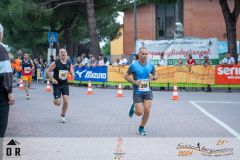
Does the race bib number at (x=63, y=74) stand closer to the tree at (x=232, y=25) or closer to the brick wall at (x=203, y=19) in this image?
the tree at (x=232, y=25)

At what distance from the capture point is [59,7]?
3697 cm

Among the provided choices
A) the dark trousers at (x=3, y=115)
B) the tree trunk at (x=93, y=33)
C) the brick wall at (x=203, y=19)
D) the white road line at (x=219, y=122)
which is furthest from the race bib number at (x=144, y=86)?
the brick wall at (x=203, y=19)

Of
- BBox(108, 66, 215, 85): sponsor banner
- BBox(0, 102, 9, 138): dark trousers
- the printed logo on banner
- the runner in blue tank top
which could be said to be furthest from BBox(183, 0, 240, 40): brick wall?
BBox(0, 102, 9, 138): dark trousers

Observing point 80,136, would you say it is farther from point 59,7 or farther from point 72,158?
point 59,7

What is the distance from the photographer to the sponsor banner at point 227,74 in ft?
81.0

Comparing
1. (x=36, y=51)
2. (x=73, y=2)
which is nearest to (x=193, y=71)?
(x=73, y=2)

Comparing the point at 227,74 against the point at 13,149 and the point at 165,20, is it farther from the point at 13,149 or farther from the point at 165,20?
the point at 165,20

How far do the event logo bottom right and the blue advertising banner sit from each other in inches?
725

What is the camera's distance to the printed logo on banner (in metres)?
8.26

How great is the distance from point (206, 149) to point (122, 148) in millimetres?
1396

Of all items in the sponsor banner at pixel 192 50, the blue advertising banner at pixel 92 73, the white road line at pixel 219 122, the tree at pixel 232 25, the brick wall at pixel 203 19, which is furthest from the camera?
the brick wall at pixel 203 19

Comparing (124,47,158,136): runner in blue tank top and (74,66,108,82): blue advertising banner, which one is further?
(74,66,108,82): blue advertising banner

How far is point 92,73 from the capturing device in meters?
28.4

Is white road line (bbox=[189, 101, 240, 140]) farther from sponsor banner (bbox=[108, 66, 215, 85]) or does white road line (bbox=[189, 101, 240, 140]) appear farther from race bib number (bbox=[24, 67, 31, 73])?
sponsor banner (bbox=[108, 66, 215, 85])
